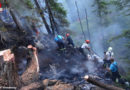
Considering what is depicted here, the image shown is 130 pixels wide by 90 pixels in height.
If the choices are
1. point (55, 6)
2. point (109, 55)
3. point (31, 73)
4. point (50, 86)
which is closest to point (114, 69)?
point (109, 55)

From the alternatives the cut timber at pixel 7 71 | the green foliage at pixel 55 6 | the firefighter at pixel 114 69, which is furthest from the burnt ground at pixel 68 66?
the green foliage at pixel 55 6

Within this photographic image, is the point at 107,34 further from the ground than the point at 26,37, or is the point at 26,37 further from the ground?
the point at 107,34

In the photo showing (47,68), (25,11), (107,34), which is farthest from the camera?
(107,34)

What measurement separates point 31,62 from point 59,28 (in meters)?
10.3

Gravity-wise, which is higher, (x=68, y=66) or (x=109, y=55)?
(x=109, y=55)

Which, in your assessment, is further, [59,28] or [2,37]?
[59,28]

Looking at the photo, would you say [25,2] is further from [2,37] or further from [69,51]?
[69,51]

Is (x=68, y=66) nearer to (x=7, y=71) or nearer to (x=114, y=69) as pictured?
(x=114, y=69)

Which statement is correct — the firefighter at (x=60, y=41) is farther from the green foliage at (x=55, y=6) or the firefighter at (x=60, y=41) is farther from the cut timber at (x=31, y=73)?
the green foliage at (x=55, y=6)

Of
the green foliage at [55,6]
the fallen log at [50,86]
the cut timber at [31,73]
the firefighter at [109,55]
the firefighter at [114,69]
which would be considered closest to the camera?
the fallen log at [50,86]

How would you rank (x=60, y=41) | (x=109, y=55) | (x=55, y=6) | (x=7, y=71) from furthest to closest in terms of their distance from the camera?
(x=55, y=6)
(x=60, y=41)
(x=109, y=55)
(x=7, y=71)

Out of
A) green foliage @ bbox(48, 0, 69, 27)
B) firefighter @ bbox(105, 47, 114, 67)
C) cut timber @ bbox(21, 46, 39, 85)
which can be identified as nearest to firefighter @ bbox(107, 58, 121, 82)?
firefighter @ bbox(105, 47, 114, 67)

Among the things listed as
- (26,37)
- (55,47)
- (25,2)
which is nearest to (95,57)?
(55,47)

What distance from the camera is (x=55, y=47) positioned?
13.1m
